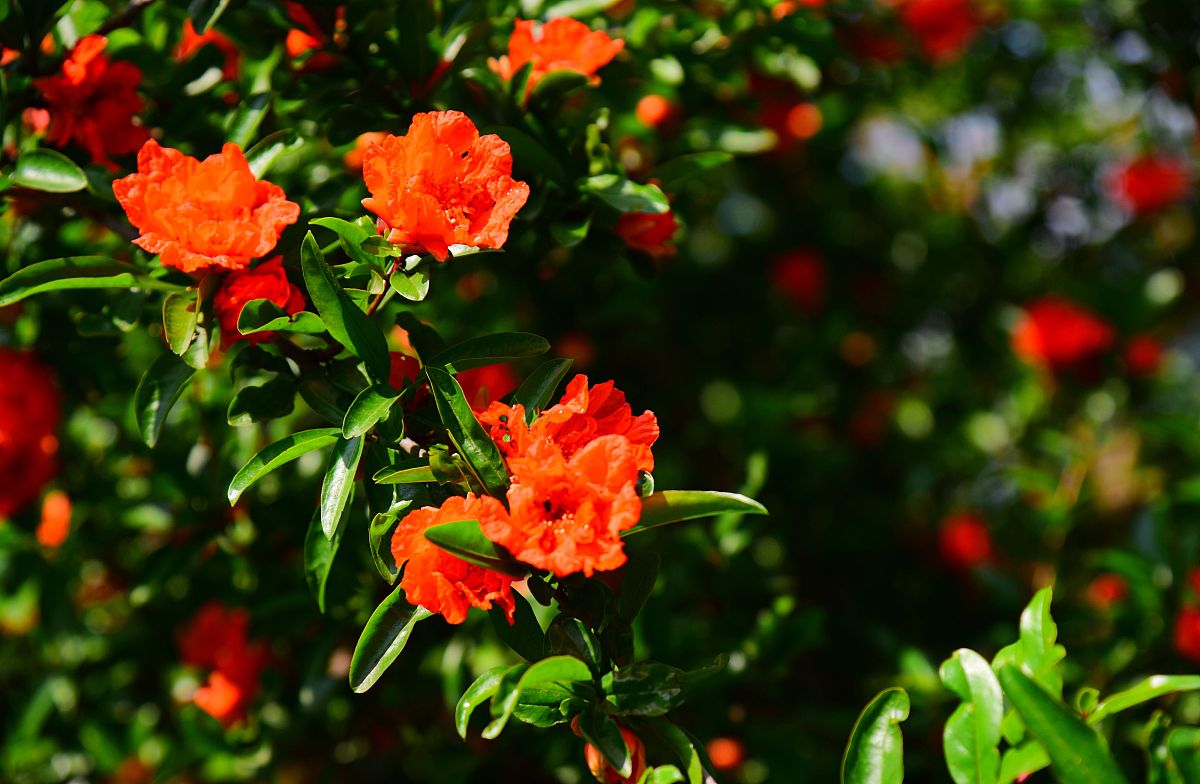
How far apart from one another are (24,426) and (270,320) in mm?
729

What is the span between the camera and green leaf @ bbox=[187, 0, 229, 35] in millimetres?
1198

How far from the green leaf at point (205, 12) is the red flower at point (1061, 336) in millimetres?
1999

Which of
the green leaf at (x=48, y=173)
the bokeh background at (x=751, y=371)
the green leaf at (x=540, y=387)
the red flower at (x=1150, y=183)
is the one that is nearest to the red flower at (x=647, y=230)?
the bokeh background at (x=751, y=371)

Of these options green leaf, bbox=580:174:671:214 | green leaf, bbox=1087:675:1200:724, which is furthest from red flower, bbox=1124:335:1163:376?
green leaf, bbox=580:174:671:214

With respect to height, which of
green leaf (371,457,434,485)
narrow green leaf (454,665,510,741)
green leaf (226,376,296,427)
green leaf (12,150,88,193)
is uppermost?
green leaf (12,150,88,193)

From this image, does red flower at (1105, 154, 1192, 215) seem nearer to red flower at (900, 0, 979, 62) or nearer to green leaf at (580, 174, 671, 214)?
red flower at (900, 0, 979, 62)

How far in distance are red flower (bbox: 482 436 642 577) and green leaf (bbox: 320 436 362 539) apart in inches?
7.8

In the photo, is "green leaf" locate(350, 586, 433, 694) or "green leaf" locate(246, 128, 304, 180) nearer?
"green leaf" locate(350, 586, 433, 694)

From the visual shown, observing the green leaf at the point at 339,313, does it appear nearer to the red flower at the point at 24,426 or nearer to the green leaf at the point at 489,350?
the green leaf at the point at 489,350

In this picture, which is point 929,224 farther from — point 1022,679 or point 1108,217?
point 1022,679

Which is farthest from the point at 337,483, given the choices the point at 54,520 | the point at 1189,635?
the point at 1189,635

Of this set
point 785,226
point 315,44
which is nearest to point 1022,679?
point 315,44

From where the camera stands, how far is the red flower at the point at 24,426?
148 centimetres

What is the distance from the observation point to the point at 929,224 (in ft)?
9.97
